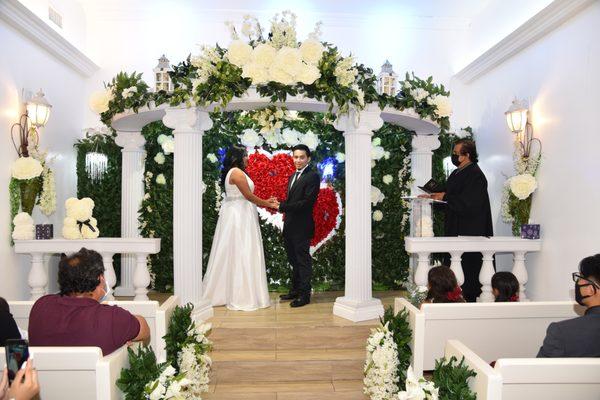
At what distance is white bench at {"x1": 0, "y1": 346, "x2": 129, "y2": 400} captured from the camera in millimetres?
2693

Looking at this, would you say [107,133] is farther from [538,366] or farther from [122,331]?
[538,366]

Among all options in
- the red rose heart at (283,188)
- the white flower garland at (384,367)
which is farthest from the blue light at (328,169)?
the white flower garland at (384,367)

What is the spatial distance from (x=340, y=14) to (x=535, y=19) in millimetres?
3937

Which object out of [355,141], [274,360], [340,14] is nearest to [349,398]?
[274,360]

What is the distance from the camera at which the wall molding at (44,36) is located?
20.1 ft

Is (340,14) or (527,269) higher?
(340,14)

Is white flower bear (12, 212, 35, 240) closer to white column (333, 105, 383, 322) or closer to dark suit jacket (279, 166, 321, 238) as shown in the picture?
dark suit jacket (279, 166, 321, 238)

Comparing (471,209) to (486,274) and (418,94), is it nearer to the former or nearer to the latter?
(486,274)

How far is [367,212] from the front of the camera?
20.5 feet

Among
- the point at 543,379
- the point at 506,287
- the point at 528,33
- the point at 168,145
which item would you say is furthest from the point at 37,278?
the point at 528,33

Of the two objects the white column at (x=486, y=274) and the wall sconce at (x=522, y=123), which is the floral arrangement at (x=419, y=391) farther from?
the wall sconce at (x=522, y=123)

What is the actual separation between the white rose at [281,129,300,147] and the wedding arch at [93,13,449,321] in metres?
1.52

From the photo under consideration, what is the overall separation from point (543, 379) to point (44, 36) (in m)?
7.08

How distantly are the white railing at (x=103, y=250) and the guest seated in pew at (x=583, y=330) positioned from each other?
4.17m
